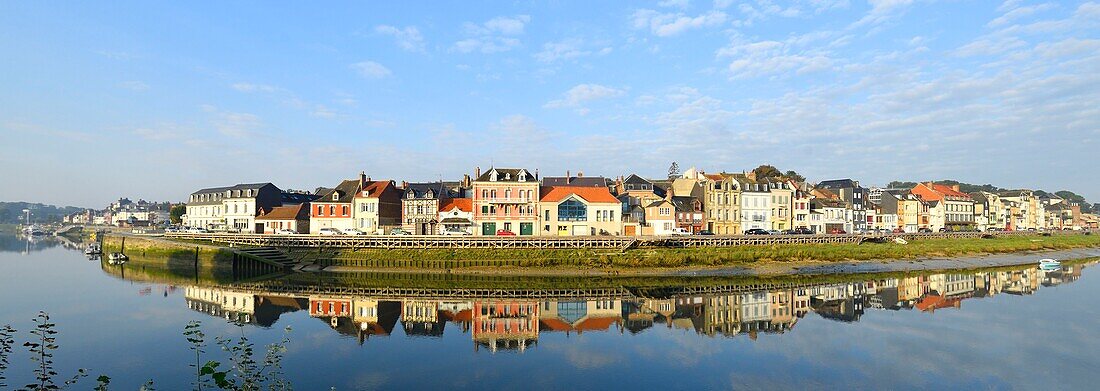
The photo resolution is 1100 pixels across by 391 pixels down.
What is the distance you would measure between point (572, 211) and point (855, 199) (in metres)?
44.8

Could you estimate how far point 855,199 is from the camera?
262ft

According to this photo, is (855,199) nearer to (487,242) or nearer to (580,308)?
(487,242)

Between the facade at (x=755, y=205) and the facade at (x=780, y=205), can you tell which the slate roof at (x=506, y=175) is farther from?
the facade at (x=780, y=205)

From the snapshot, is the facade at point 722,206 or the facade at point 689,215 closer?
the facade at point 689,215

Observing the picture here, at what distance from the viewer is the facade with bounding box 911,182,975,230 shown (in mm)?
88938

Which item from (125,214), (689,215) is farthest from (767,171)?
(125,214)

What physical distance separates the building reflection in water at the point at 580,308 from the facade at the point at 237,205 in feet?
108

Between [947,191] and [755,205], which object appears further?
[947,191]

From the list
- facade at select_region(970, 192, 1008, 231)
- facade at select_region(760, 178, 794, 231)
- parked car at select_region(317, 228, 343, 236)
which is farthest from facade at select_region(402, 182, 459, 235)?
facade at select_region(970, 192, 1008, 231)

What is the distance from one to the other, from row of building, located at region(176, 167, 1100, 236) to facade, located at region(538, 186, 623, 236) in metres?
0.10

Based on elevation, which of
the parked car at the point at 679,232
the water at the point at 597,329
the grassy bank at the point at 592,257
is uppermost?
the parked car at the point at 679,232

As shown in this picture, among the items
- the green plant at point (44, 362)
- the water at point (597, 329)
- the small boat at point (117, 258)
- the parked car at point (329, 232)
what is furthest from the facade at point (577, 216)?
the small boat at point (117, 258)

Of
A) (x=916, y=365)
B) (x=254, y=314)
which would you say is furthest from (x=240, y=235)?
(x=916, y=365)

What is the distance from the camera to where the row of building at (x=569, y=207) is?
189 ft
